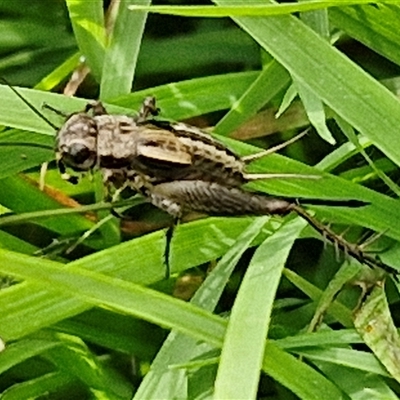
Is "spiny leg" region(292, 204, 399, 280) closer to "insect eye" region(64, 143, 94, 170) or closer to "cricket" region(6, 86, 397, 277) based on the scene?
"cricket" region(6, 86, 397, 277)

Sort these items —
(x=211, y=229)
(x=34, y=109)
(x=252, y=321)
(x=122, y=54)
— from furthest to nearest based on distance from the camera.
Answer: (x=122, y=54)
(x=211, y=229)
(x=34, y=109)
(x=252, y=321)

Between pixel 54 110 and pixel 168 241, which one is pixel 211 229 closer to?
pixel 168 241

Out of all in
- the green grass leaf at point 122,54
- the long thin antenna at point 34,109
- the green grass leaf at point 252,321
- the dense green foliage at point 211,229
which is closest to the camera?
the green grass leaf at point 252,321

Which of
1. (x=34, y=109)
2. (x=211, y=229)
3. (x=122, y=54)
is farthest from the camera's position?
(x=122, y=54)

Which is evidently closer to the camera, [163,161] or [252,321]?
[252,321]

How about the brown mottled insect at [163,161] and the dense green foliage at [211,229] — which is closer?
the dense green foliage at [211,229]

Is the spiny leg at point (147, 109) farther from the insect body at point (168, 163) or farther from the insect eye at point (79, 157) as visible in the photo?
the insect eye at point (79, 157)

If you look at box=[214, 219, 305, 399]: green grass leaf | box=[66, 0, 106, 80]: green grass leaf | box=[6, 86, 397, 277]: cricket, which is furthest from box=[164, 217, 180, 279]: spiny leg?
box=[66, 0, 106, 80]: green grass leaf

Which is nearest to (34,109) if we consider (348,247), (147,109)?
(147,109)

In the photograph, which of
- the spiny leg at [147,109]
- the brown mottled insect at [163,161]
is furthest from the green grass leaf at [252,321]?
the spiny leg at [147,109]

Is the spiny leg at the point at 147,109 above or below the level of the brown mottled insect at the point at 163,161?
above
